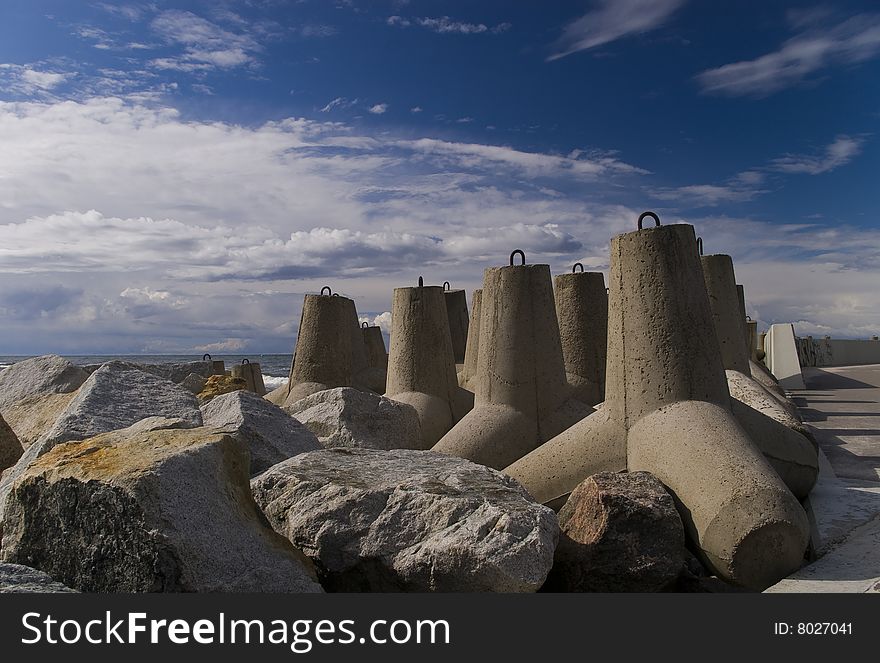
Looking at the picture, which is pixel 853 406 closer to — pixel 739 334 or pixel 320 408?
pixel 739 334

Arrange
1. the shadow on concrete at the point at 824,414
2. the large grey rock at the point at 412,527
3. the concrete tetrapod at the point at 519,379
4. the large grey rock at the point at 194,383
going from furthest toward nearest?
the large grey rock at the point at 194,383 < the shadow on concrete at the point at 824,414 < the concrete tetrapod at the point at 519,379 < the large grey rock at the point at 412,527

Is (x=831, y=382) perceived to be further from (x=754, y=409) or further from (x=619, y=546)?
(x=619, y=546)

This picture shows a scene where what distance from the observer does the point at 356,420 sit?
5465mm

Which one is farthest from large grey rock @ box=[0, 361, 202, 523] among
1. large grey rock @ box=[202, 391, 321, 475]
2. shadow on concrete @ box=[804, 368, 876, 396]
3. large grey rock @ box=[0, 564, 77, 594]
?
shadow on concrete @ box=[804, 368, 876, 396]

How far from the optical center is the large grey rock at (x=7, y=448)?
16.5 feet

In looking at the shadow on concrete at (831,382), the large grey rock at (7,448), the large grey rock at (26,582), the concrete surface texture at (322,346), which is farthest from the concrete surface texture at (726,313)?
the shadow on concrete at (831,382)

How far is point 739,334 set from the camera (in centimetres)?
757

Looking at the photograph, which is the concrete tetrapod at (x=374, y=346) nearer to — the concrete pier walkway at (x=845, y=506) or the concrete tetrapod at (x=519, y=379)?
the concrete tetrapod at (x=519, y=379)

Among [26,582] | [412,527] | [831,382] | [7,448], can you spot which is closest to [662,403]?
[412,527]

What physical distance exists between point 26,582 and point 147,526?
0.43 meters

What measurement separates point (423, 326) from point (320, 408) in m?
2.15

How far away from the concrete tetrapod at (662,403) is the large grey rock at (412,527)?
107 cm

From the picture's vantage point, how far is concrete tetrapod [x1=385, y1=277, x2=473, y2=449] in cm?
751

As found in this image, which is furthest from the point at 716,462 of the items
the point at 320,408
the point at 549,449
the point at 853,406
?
the point at 853,406
